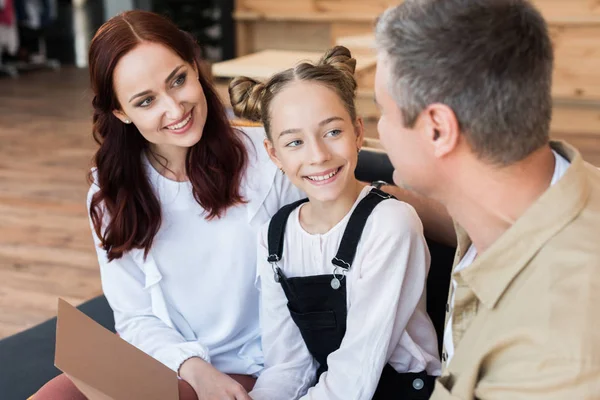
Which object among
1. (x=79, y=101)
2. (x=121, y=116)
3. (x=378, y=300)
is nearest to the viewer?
(x=378, y=300)

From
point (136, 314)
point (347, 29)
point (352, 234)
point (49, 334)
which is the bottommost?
point (347, 29)

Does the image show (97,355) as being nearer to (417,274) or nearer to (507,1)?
(417,274)

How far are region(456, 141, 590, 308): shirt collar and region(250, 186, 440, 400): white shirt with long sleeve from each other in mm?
384

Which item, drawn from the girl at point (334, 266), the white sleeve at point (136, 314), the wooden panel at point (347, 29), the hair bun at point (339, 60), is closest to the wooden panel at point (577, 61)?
the wooden panel at point (347, 29)

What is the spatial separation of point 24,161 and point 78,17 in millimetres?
5842

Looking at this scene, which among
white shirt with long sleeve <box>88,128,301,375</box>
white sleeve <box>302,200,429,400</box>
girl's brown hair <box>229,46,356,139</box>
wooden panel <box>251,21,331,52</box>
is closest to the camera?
white sleeve <box>302,200,429,400</box>

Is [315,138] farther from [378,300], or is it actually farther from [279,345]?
[279,345]

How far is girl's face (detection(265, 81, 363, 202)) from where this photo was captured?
54.7 inches

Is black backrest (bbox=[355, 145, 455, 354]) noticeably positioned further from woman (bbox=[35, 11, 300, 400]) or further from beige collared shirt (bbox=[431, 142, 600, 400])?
beige collared shirt (bbox=[431, 142, 600, 400])

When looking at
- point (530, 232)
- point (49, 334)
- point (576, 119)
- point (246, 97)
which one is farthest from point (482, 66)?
point (576, 119)

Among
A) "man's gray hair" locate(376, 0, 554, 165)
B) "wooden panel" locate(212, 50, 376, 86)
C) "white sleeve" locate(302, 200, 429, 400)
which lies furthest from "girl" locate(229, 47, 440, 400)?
"wooden panel" locate(212, 50, 376, 86)

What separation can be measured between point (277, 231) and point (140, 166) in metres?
0.38

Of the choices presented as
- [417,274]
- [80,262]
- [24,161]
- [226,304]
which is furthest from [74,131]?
[417,274]

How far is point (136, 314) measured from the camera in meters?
1.69
